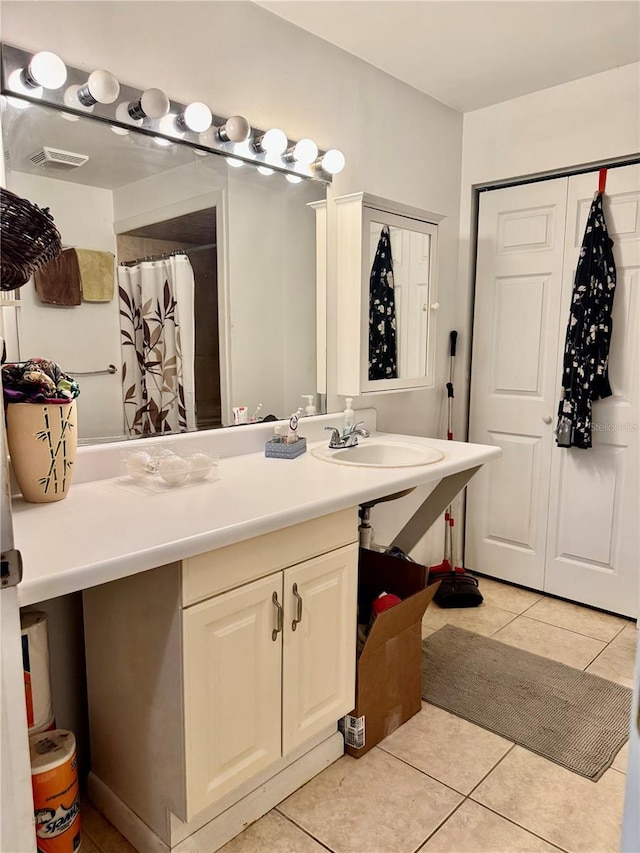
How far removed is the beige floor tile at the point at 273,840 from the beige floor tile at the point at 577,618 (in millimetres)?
1602

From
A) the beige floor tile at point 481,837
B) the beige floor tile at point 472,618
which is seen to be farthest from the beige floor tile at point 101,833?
the beige floor tile at point 472,618

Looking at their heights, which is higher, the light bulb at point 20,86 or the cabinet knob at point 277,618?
the light bulb at point 20,86

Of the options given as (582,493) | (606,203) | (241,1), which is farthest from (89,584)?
(606,203)

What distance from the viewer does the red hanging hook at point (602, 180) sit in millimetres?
2633

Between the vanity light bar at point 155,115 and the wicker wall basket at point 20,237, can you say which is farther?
the vanity light bar at point 155,115

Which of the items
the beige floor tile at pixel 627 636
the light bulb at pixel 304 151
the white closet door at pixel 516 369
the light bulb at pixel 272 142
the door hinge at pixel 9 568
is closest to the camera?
Answer: the door hinge at pixel 9 568

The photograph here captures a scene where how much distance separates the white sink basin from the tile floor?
878 mm

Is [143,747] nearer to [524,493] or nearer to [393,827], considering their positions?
[393,827]

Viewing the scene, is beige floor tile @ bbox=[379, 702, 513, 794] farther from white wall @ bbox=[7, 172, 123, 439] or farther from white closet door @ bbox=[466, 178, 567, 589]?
white wall @ bbox=[7, 172, 123, 439]

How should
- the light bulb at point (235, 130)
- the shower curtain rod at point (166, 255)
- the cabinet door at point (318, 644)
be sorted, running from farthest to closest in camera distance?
the light bulb at point (235, 130)
the shower curtain rod at point (166, 255)
the cabinet door at point (318, 644)

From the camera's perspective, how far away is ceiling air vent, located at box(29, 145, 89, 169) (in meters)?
1.57

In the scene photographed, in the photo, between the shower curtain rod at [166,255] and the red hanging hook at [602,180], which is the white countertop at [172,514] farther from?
the red hanging hook at [602,180]

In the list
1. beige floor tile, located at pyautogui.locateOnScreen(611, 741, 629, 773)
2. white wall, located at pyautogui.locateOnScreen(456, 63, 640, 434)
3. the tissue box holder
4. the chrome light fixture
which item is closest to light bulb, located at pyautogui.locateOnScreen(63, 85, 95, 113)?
the chrome light fixture

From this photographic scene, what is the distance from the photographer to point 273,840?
1571 mm
